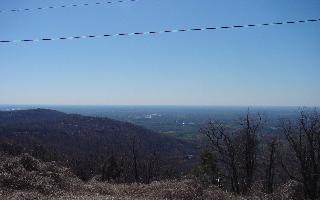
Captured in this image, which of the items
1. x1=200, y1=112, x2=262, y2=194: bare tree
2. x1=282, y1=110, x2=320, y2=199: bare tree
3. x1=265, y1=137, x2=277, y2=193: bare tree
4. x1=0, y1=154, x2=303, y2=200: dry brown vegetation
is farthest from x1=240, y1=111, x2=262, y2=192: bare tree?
x1=0, y1=154, x2=303, y2=200: dry brown vegetation

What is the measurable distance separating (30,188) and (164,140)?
175132 mm

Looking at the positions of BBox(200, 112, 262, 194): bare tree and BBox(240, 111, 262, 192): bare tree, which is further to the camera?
BBox(200, 112, 262, 194): bare tree

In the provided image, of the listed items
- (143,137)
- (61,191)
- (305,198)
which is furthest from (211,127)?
(143,137)

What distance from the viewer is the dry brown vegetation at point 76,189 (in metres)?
24.1

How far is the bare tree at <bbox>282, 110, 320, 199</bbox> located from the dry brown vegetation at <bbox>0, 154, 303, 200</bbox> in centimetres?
1216

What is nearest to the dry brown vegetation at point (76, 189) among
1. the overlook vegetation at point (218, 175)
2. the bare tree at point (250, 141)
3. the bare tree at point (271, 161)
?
the overlook vegetation at point (218, 175)

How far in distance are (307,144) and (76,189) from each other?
2414 cm

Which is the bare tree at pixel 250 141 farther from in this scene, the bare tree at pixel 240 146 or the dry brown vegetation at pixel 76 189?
the dry brown vegetation at pixel 76 189

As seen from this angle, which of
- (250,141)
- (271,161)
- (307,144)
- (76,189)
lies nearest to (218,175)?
(271,161)

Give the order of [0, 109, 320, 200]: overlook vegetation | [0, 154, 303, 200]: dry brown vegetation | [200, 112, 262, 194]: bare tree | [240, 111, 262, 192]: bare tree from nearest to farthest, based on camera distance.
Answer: [0, 154, 303, 200]: dry brown vegetation → [0, 109, 320, 200]: overlook vegetation → [240, 111, 262, 192]: bare tree → [200, 112, 262, 194]: bare tree

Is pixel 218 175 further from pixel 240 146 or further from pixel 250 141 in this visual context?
pixel 250 141

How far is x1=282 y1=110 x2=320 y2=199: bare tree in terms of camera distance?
38.2 meters

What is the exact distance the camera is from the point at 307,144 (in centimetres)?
3953

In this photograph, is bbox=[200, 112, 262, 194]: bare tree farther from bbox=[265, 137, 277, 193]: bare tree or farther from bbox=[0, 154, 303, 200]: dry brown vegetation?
bbox=[0, 154, 303, 200]: dry brown vegetation
